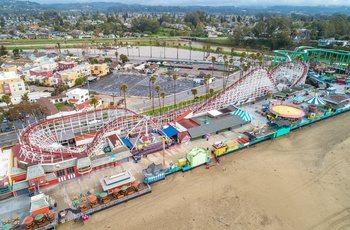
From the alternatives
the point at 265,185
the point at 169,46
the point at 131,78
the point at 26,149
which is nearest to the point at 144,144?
the point at 26,149

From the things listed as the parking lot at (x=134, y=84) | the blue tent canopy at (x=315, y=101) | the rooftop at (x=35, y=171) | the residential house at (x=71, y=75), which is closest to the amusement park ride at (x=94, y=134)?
the rooftop at (x=35, y=171)

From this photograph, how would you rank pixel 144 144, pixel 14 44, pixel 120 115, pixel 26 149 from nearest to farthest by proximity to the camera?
pixel 26 149, pixel 144 144, pixel 120 115, pixel 14 44

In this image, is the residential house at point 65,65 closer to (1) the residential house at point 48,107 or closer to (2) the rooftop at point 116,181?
(1) the residential house at point 48,107

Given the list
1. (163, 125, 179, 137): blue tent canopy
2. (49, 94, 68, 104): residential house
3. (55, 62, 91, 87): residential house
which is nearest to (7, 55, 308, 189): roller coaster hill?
(163, 125, 179, 137): blue tent canopy

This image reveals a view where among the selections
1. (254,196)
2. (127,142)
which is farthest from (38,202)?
(254,196)

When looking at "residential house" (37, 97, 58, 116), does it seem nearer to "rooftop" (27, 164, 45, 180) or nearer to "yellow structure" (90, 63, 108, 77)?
"rooftop" (27, 164, 45, 180)

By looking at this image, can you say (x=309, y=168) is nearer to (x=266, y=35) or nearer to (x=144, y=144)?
(x=144, y=144)
